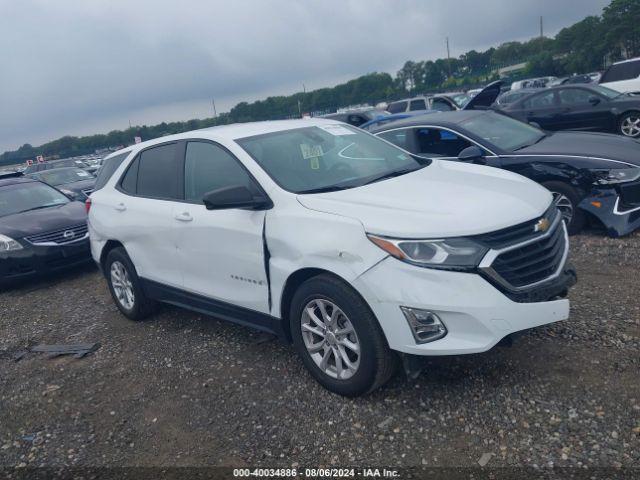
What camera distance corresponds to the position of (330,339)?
350 cm

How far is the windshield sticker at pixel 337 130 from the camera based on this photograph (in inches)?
185

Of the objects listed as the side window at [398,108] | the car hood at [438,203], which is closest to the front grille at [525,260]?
the car hood at [438,203]

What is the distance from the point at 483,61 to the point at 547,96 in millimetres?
58721

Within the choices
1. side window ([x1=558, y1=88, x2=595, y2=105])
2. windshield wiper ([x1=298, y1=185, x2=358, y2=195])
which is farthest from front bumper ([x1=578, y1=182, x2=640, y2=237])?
side window ([x1=558, y1=88, x2=595, y2=105])

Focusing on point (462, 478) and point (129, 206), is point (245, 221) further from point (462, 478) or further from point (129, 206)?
point (462, 478)

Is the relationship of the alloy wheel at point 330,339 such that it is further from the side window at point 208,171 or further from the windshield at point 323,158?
the side window at point 208,171

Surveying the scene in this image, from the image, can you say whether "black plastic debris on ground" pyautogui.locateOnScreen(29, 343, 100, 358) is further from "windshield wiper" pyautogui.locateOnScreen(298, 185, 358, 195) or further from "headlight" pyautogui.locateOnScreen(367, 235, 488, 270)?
"headlight" pyautogui.locateOnScreen(367, 235, 488, 270)

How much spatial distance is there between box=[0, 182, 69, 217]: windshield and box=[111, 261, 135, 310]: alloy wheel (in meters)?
3.69

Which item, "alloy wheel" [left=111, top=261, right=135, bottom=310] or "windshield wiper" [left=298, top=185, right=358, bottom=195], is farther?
"alloy wheel" [left=111, top=261, right=135, bottom=310]

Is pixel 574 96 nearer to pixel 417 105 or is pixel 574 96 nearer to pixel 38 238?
pixel 417 105

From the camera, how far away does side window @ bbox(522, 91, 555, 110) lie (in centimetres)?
1262

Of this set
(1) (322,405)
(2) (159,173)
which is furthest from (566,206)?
(2) (159,173)

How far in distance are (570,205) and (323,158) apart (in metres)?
3.30

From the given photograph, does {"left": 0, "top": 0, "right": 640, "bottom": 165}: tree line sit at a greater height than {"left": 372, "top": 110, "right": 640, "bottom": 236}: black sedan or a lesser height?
greater
